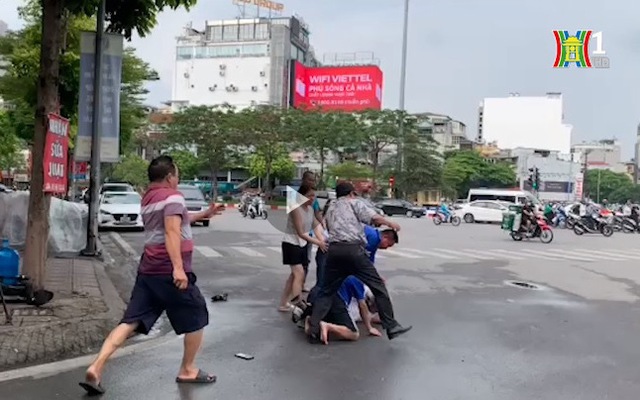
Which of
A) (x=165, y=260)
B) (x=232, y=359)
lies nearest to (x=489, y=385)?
(x=232, y=359)

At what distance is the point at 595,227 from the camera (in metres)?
29.8

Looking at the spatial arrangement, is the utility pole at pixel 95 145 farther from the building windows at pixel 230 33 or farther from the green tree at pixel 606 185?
the green tree at pixel 606 185

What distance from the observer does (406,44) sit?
54594 millimetres

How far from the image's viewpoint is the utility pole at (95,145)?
38.7 ft

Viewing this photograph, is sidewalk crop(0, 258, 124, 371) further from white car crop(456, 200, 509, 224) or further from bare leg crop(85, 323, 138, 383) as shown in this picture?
white car crop(456, 200, 509, 224)

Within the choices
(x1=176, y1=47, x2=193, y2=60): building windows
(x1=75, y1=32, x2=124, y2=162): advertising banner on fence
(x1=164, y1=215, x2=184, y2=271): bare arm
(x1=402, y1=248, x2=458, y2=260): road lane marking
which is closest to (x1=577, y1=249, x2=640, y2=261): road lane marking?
(x1=402, y1=248, x2=458, y2=260): road lane marking

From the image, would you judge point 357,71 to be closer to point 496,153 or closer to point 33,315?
point 496,153

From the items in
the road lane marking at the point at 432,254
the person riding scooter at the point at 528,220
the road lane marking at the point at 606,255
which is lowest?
the road lane marking at the point at 432,254

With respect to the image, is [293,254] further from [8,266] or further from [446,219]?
[446,219]

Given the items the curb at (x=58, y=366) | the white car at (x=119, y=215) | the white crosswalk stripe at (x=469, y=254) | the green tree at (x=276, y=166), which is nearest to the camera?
the curb at (x=58, y=366)

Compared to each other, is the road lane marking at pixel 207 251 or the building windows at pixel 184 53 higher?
the building windows at pixel 184 53

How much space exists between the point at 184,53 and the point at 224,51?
20.8ft

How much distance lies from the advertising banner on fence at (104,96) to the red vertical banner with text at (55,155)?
4.31 meters

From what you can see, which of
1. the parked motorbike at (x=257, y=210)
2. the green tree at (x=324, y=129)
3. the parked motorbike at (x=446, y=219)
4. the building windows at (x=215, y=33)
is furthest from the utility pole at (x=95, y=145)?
the building windows at (x=215, y=33)
